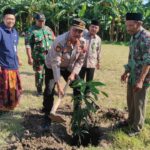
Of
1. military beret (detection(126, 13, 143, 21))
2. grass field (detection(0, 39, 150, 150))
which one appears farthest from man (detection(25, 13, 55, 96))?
military beret (detection(126, 13, 143, 21))

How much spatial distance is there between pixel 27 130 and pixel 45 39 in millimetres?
2376

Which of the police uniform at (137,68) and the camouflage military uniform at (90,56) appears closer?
the police uniform at (137,68)

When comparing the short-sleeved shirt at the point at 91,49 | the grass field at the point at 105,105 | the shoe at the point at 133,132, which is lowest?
the grass field at the point at 105,105

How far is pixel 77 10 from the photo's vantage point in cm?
2748

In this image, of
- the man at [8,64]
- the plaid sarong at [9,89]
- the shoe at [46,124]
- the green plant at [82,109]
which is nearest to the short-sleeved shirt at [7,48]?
the man at [8,64]

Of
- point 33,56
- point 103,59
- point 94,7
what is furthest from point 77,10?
point 33,56

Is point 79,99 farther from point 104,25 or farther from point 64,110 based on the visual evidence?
point 104,25

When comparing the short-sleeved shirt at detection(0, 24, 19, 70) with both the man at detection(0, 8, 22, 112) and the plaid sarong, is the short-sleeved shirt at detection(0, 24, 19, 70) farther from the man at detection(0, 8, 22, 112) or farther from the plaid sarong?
the plaid sarong

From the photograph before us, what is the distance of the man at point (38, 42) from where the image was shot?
7.17 meters

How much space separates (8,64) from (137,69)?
7.72 feet

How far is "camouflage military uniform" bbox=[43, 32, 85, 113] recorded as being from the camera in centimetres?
524

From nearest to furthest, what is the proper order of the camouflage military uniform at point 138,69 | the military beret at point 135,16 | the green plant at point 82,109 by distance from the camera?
the military beret at point 135,16 → the camouflage military uniform at point 138,69 → the green plant at point 82,109

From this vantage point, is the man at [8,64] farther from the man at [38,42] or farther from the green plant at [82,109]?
the green plant at [82,109]

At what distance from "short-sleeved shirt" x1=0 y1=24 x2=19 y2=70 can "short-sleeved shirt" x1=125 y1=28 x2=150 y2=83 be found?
7.06ft
